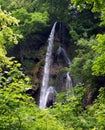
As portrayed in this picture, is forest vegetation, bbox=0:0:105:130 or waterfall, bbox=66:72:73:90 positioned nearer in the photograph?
forest vegetation, bbox=0:0:105:130

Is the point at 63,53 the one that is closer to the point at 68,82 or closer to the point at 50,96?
the point at 68,82

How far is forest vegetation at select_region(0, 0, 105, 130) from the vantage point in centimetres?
468

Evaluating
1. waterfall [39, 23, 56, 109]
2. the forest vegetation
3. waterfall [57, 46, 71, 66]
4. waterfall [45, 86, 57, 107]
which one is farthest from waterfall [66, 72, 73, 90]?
waterfall [57, 46, 71, 66]

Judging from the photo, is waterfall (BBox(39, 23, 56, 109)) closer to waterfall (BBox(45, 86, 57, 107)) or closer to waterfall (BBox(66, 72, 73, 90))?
waterfall (BBox(45, 86, 57, 107))

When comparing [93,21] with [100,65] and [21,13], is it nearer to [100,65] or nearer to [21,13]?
[21,13]

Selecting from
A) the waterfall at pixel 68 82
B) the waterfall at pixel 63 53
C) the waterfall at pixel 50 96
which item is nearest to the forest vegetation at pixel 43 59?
the waterfall at pixel 63 53

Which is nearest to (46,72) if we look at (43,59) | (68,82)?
(43,59)

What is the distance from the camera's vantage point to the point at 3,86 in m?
4.87

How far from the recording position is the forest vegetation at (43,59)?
15.4 feet

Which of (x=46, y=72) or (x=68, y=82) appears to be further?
(x=46, y=72)

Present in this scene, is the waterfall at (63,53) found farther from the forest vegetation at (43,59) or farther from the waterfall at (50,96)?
the waterfall at (50,96)

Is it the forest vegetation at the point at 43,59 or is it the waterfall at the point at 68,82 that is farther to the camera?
the waterfall at the point at 68,82

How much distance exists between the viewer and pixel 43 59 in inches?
918

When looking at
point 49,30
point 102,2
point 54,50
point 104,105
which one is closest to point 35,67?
point 54,50
